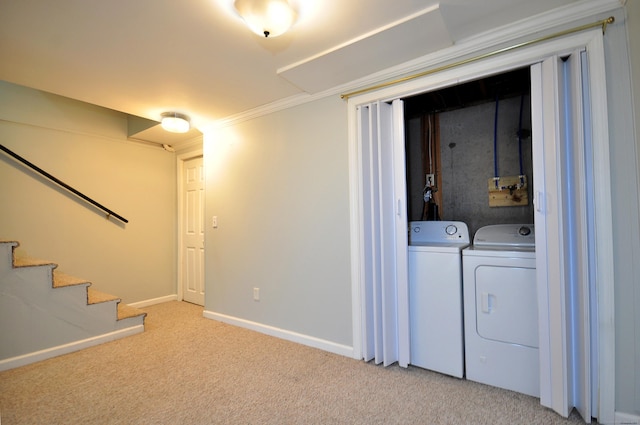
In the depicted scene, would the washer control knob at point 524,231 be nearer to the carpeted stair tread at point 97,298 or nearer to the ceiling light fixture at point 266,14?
the ceiling light fixture at point 266,14

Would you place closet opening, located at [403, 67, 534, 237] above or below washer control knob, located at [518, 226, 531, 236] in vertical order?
above

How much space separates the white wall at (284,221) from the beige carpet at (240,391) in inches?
18.0

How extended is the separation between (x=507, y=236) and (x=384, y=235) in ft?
2.82

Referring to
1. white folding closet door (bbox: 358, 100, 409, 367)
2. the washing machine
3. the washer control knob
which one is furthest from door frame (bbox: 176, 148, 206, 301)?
the washer control knob

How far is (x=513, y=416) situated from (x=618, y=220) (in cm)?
121

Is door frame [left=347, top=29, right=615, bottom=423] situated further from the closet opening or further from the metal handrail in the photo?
the metal handrail

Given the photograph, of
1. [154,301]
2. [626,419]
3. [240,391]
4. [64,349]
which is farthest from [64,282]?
[626,419]

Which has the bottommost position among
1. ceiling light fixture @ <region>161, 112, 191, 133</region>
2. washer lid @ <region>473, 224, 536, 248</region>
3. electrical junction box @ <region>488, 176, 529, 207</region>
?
washer lid @ <region>473, 224, 536, 248</region>

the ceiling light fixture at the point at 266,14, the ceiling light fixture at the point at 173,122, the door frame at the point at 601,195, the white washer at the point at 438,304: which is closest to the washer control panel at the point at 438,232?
the white washer at the point at 438,304

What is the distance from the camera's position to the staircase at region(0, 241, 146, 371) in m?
2.48

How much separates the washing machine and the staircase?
321cm

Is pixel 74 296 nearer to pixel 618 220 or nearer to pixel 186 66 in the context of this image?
pixel 186 66

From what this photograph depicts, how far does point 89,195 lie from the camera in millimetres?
3762

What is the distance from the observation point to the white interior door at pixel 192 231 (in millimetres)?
4398
